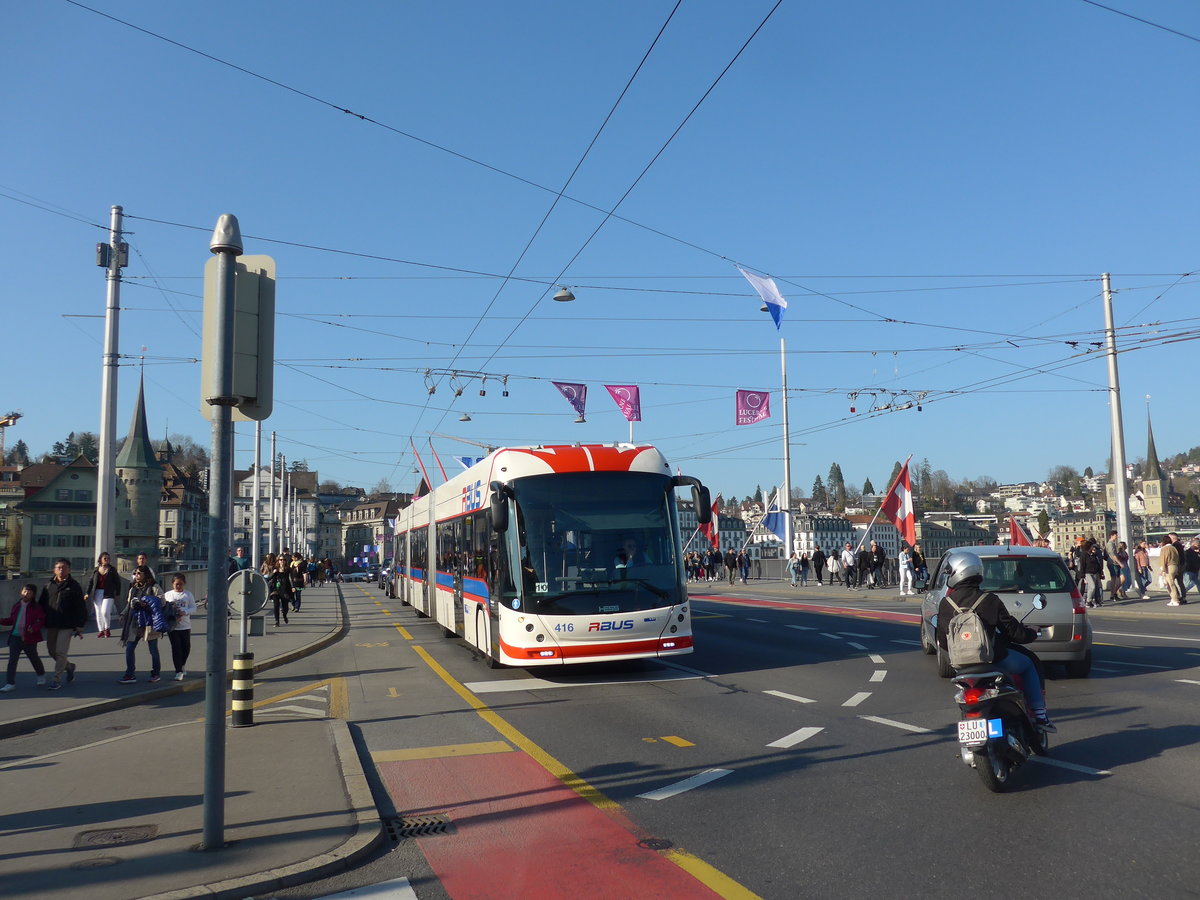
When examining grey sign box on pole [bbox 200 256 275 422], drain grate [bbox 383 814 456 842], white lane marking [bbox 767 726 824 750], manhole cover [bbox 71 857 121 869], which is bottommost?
drain grate [bbox 383 814 456 842]

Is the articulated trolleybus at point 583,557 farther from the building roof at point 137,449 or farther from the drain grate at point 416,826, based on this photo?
the building roof at point 137,449

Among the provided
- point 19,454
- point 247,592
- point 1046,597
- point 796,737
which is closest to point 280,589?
point 247,592

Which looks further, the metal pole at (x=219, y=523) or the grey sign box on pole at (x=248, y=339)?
the grey sign box on pole at (x=248, y=339)

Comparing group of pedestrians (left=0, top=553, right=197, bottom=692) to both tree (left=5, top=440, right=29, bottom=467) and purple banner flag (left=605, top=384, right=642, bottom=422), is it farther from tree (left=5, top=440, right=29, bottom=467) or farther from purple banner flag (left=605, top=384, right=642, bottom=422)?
tree (left=5, top=440, right=29, bottom=467)

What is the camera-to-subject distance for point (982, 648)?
283 inches

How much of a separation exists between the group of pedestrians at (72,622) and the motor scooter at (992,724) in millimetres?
11070

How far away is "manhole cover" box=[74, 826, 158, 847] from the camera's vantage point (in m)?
6.21

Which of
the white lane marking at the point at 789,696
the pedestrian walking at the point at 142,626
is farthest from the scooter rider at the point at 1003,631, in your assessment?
the pedestrian walking at the point at 142,626

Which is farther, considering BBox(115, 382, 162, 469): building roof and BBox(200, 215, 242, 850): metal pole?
BBox(115, 382, 162, 469): building roof

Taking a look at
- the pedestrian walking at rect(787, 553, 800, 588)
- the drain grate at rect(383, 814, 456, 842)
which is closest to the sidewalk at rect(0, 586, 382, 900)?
the drain grate at rect(383, 814, 456, 842)

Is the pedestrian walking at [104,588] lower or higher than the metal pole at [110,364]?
lower

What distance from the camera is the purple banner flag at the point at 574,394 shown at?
29.9 metres

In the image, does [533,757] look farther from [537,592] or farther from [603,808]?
[537,592]

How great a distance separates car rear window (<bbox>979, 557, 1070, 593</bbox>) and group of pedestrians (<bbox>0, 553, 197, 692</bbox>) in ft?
36.0
